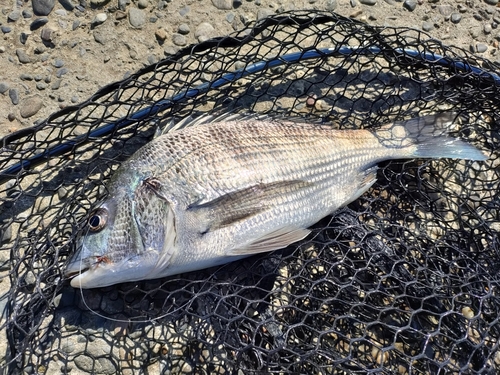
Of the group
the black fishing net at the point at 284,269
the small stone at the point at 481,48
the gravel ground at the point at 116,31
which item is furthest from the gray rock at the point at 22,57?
the small stone at the point at 481,48

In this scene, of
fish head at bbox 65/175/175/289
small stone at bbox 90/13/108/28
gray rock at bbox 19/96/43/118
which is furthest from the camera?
small stone at bbox 90/13/108/28

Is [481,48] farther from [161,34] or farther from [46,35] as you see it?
[46,35]

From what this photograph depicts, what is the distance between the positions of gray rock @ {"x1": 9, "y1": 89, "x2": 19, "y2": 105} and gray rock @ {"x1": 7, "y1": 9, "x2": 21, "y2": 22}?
1.95ft

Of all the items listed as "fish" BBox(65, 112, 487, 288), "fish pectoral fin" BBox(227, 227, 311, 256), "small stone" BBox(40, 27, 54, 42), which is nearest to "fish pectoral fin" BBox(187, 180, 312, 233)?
"fish" BBox(65, 112, 487, 288)

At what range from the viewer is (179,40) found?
370 centimetres

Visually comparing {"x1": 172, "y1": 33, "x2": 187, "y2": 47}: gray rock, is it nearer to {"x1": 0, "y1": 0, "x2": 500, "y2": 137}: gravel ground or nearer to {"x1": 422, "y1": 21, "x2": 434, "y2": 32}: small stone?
{"x1": 0, "y1": 0, "x2": 500, "y2": 137}: gravel ground

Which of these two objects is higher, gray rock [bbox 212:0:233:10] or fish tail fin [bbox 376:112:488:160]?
gray rock [bbox 212:0:233:10]

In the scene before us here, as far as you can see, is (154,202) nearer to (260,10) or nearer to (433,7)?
(260,10)

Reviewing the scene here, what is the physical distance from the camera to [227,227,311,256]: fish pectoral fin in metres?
2.76

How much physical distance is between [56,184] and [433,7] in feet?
10.8

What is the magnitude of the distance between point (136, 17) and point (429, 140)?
243cm

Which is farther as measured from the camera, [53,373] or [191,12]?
[191,12]

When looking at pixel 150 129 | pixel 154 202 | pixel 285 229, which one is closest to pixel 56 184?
pixel 150 129

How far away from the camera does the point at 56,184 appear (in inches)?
127
